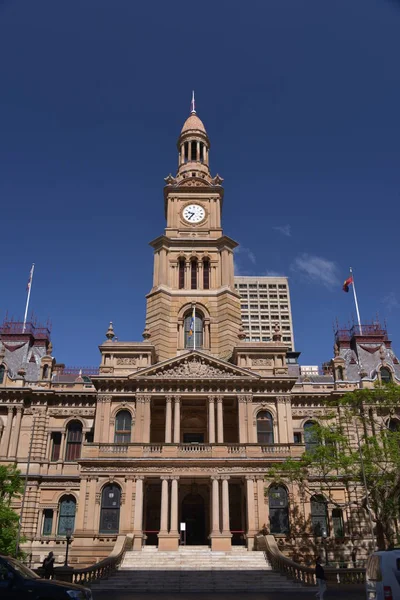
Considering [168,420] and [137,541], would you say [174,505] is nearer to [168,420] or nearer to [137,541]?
[137,541]

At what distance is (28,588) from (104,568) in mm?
17317

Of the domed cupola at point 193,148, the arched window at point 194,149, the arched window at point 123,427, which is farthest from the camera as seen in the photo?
the arched window at point 194,149

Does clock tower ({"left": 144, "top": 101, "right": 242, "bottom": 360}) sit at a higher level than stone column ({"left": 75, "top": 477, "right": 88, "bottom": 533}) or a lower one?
higher

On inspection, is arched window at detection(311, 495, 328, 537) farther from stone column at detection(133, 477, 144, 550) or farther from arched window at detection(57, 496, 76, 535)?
arched window at detection(57, 496, 76, 535)

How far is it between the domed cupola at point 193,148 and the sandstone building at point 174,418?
907 centimetres

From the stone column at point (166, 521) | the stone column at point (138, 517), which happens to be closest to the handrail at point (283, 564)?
the stone column at point (166, 521)

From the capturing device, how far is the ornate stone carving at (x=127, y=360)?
44.4 meters

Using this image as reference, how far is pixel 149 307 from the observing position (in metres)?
50.7

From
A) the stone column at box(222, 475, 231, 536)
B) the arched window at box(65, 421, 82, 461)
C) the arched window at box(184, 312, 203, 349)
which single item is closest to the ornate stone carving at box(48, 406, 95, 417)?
the arched window at box(65, 421, 82, 461)

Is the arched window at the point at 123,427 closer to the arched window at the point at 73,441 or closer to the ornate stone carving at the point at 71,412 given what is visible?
the ornate stone carving at the point at 71,412

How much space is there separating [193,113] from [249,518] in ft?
158

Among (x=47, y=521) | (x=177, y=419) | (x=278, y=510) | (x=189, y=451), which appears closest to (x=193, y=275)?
(x=177, y=419)

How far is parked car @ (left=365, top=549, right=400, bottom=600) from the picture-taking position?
13.5 m

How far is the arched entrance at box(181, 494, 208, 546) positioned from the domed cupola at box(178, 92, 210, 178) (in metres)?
34.3
